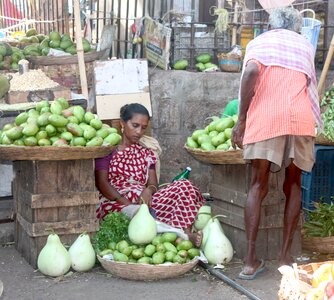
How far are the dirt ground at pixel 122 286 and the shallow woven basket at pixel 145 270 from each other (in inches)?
1.6

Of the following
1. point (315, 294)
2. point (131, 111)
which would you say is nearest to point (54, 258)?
point (131, 111)

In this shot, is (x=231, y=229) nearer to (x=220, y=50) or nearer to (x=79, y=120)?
(x=79, y=120)

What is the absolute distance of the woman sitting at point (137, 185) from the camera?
568 cm

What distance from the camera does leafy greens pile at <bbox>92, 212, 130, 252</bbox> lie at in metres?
5.24

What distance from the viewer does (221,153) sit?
205 inches

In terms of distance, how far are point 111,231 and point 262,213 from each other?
1.10 meters

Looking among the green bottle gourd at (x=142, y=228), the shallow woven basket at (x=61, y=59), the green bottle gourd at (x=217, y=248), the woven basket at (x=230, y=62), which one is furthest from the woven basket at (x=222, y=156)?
the shallow woven basket at (x=61, y=59)

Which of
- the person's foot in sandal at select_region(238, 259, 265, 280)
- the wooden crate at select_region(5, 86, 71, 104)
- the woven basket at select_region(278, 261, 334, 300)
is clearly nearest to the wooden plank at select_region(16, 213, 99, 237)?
the person's foot in sandal at select_region(238, 259, 265, 280)

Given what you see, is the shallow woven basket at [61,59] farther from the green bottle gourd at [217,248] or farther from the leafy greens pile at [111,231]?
the green bottle gourd at [217,248]

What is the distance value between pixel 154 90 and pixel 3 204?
196cm

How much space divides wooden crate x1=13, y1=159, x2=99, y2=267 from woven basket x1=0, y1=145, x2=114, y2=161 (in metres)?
0.14

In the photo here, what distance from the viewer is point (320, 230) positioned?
5.70 m

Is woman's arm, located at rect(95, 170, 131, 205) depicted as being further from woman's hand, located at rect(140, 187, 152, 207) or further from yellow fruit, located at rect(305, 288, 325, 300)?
yellow fruit, located at rect(305, 288, 325, 300)

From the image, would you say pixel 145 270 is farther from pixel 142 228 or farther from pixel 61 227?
pixel 61 227
